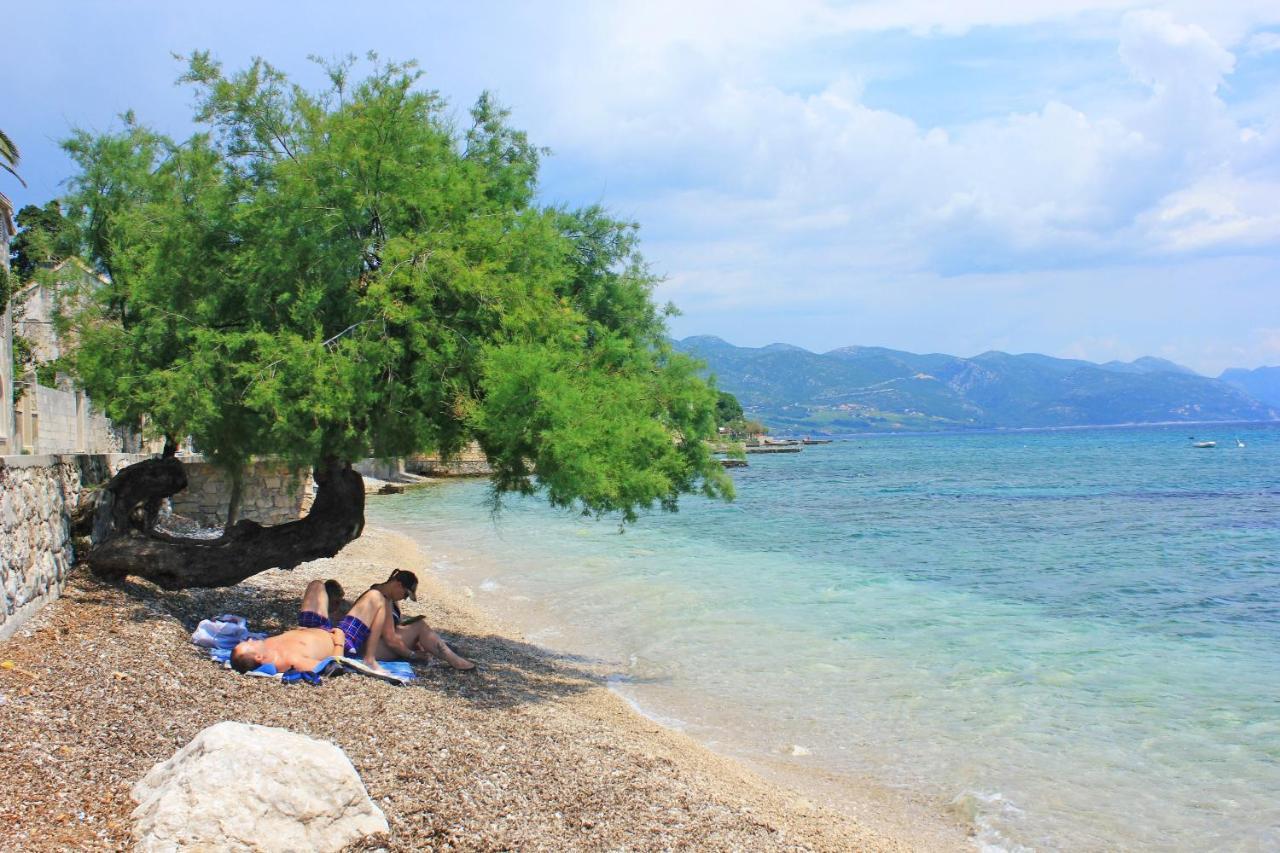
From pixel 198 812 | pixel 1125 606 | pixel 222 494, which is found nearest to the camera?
pixel 198 812

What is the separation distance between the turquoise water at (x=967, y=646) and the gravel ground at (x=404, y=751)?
1.50 m

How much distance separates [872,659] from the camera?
13.1 meters

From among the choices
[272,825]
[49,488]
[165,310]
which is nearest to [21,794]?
[272,825]

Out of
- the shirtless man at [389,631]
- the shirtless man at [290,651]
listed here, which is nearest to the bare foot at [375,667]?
the shirtless man at [389,631]

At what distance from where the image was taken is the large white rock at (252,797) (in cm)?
485

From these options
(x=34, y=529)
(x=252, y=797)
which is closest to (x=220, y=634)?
(x=34, y=529)

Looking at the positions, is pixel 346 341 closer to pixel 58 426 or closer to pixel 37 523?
pixel 37 523

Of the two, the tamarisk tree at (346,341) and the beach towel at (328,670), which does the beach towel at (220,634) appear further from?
the tamarisk tree at (346,341)

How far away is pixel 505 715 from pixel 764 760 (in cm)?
248

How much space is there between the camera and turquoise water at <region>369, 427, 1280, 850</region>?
859 centimetres

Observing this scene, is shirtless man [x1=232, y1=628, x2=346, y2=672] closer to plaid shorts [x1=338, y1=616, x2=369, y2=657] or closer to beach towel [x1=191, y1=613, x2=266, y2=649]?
plaid shorts [x1=338, y1=616, x2=369, y2=657]

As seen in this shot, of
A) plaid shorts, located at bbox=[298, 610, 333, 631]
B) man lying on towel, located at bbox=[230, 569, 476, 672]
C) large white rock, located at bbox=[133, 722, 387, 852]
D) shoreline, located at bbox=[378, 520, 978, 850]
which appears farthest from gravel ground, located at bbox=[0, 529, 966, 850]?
plaid shorts, located at bbox=[298, 610, 333, 631]

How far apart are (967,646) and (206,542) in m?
10.2

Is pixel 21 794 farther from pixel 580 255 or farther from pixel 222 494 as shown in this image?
pixel 222 494
